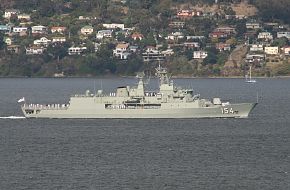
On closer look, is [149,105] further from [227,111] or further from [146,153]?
[146,153]

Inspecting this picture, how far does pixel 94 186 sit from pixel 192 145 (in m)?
25.1

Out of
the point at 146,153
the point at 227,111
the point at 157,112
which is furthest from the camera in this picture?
the point at 227,111

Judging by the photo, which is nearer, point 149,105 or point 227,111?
point 149,105

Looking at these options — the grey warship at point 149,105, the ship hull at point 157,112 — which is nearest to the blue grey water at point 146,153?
the ship hull at point 157,112

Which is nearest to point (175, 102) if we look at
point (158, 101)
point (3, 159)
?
point (158, 101)

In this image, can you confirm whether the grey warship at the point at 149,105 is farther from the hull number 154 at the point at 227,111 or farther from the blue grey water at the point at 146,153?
the blue grey water at the point at 146,153

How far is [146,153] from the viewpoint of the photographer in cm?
10081

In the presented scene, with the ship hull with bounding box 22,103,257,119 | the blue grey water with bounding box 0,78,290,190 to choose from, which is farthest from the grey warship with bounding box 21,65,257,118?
the blue grey water with bounding box 0,78,290,190

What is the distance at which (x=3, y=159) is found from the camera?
97062 millimetres

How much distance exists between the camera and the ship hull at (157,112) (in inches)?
5094

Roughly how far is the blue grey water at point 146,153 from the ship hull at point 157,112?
0.76m

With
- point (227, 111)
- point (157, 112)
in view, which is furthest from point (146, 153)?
point (227, 111)

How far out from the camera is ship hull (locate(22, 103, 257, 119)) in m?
129

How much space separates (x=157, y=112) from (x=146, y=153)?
1155 inches
